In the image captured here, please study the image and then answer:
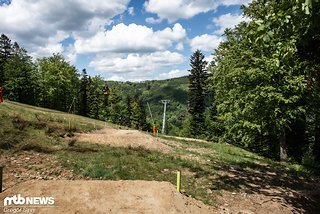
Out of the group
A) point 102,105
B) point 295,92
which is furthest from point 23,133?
point 102,105

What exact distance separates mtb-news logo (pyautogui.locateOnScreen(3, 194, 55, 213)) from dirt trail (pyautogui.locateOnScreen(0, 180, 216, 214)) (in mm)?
139

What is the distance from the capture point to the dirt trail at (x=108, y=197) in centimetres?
838

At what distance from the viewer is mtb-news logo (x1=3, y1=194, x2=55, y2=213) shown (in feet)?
26.3

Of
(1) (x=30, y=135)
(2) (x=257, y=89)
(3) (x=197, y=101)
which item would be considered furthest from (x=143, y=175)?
(3) (x=197, y=101)

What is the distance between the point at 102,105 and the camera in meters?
89.6

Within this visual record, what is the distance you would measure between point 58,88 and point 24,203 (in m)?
73.0

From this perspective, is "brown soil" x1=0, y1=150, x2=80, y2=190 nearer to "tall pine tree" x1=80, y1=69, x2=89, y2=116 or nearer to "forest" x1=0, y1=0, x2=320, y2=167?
"forest" x1=0, y1=0, x2=320, y2=167

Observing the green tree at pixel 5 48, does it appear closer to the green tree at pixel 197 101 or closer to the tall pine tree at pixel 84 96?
the tall pine tree at pixel 84 96

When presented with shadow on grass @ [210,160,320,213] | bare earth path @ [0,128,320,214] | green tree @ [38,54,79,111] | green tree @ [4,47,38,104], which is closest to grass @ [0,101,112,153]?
bare earth path @ [0,128,320,214]

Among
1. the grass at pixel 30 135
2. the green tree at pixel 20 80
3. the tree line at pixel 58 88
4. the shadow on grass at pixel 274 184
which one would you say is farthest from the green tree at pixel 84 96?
the shadow on grass at pixel 274 184

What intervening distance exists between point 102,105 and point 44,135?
2886 inches

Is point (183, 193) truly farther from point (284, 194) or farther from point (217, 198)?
point (284, 194)

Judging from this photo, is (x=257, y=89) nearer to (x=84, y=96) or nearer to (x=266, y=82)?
(x=266, y=82)

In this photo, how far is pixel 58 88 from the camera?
7650 centimetres
